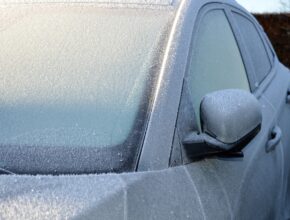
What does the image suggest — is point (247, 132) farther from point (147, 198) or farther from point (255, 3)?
point (255, 3)

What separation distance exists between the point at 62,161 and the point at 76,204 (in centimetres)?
26

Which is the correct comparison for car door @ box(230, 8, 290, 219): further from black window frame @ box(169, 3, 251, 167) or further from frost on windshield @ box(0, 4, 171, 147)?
frost on windshield @ box(0, 4, 171, 147)

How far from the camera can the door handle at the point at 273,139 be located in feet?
9.30

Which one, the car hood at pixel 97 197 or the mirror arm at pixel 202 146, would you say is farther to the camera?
the mirror arm at pixel 202 146

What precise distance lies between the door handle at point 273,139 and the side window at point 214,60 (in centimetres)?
24

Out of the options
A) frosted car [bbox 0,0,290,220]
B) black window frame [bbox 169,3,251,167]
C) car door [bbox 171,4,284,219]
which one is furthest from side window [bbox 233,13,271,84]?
black window frame [bbox 169,3,251,167]

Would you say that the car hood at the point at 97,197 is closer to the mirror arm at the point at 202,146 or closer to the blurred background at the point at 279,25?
the mirror arm at the point at 202,146

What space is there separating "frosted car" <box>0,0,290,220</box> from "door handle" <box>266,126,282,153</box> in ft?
0.05

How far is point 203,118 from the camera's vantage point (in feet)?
7.03

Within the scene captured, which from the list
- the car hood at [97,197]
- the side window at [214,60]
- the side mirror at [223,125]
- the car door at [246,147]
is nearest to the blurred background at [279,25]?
the car door at [246,147]

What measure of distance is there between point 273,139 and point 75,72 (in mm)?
1083

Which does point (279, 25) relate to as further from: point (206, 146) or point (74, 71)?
point (206, 146)

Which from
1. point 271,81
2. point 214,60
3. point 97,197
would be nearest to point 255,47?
point 271,81

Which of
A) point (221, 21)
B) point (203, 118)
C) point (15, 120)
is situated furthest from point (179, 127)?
point (221, 21)
